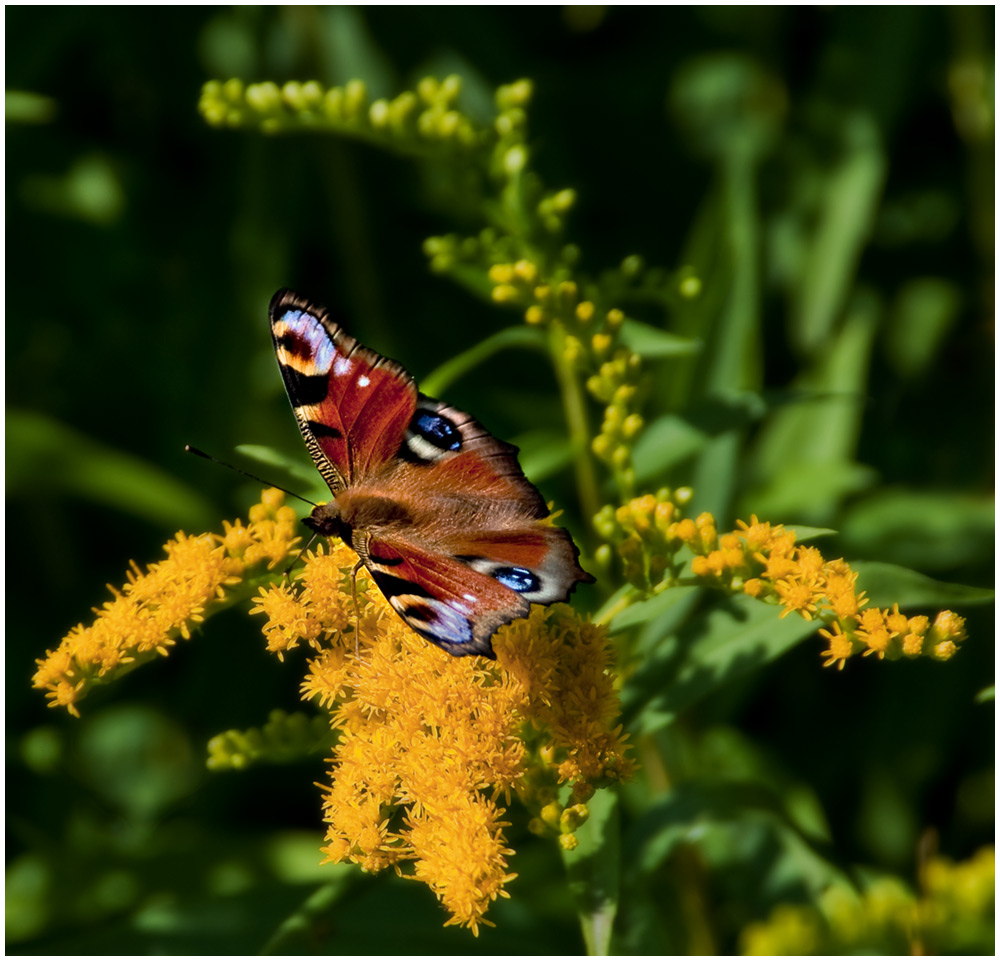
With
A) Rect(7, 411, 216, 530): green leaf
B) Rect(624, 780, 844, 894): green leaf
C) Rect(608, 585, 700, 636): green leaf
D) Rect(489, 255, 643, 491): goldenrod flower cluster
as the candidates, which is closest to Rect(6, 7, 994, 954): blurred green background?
Rect(7, 411, 216, 530): green leaf


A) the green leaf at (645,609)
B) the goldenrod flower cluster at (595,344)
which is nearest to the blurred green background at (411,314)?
the goldenrod flower cluster at (595,344)

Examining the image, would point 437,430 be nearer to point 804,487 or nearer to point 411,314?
point 804,487

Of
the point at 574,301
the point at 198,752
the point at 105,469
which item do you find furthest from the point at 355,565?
the point at 198,752

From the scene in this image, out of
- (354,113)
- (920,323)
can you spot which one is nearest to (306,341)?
(354,113)

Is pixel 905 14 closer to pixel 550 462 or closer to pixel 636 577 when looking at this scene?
pixel 550 462

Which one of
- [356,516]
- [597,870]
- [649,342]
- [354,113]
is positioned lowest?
[597,870]
